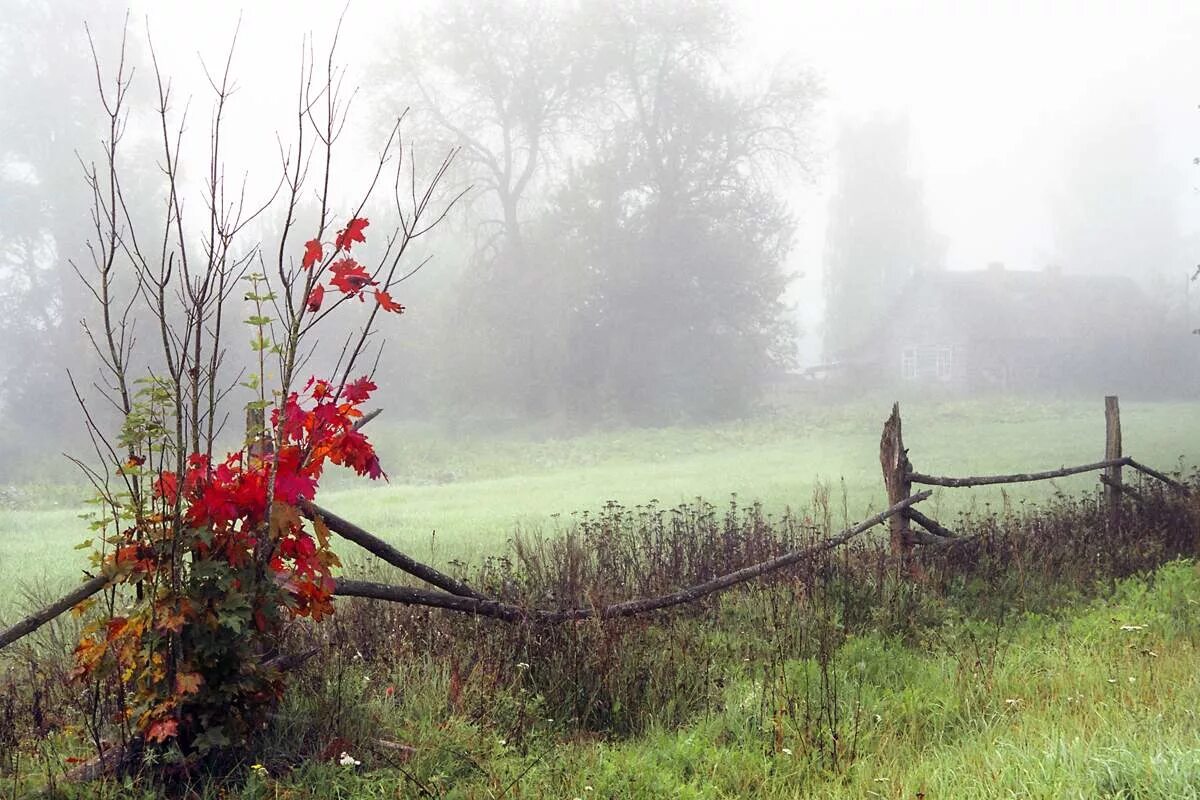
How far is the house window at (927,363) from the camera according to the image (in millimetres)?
45750

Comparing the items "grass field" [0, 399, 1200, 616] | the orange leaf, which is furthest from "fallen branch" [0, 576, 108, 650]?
"grass field" [0, 399, 1200, 616]

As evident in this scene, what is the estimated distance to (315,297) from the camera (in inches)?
150

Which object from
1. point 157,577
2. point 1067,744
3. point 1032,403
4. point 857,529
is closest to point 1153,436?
point 1032,403

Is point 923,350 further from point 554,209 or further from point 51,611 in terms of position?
point 51,611

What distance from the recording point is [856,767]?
4.27 m

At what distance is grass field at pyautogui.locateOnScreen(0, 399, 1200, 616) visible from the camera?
41.6 ft

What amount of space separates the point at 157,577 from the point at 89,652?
1.25ft

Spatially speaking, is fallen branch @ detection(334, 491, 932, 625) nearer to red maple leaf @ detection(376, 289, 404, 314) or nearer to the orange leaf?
the orange leaf

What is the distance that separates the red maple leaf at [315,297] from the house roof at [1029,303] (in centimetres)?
4583

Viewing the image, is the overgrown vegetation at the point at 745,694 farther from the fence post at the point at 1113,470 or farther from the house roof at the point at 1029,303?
the house roof at the point at 1029,303

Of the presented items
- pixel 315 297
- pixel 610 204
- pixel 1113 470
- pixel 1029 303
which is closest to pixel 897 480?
pixel 1113 470

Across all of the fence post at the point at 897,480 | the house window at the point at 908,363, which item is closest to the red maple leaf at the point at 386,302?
the fence post at the point at 897,480

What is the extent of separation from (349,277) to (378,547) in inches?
56.5

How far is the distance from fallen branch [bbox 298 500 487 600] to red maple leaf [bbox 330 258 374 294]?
96 centimetres
